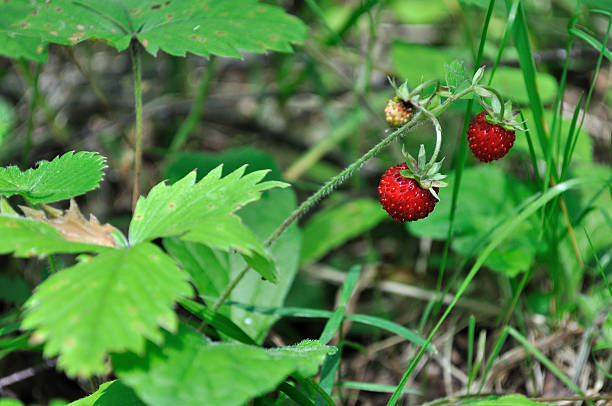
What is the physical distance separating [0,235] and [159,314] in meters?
0.34

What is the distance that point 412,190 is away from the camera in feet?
3.81

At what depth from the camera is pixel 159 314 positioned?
0.85 metres

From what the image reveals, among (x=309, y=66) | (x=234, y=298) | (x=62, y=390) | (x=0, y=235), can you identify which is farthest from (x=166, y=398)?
(x=309, y=66)

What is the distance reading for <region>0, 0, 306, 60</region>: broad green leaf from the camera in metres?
1.54

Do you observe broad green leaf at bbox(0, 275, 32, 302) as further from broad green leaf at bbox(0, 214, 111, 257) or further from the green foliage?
the green foliage

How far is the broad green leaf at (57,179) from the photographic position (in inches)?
48.3

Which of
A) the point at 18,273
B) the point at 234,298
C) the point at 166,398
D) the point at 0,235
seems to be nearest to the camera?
the point at 166,398

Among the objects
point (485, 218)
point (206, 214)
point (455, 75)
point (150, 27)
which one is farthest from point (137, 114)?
point (485, 218)

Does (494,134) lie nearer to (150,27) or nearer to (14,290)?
(150,27)

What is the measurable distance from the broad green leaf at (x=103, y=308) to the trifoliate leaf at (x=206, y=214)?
0.27 feet

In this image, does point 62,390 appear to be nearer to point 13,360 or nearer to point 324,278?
point 13,360

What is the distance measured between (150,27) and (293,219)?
76 cm

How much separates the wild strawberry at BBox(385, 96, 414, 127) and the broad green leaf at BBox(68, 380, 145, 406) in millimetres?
770

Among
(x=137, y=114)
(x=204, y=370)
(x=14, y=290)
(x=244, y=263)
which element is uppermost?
(x=137, y=114)
